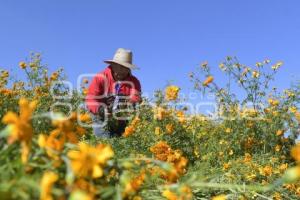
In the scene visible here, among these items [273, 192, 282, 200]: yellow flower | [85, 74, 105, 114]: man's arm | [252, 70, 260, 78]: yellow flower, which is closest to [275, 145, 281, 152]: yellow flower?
[252, 70, 260, 78]: yellow flower

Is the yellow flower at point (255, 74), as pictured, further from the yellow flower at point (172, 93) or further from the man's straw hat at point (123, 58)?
the yellow flower at point (172, 93)

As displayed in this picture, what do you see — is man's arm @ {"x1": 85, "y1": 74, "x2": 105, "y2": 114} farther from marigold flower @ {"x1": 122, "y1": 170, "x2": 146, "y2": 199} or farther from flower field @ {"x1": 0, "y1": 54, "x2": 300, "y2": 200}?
marigold flower @ {"x1": 122, "y1": 170, "x2": 146, "y2": 199}

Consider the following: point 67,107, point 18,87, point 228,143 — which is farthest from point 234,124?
point 18,87

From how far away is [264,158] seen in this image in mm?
5113

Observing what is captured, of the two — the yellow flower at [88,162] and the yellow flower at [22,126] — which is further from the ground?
the yellow flower at [22,126]

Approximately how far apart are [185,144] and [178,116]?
0.27 m

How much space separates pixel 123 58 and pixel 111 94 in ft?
1.65

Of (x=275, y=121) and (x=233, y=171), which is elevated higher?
(x=275, y=121)

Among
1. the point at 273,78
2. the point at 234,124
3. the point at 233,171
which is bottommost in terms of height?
the point at 233,171

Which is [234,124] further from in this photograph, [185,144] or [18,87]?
[18,87]

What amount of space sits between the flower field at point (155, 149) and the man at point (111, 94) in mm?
372

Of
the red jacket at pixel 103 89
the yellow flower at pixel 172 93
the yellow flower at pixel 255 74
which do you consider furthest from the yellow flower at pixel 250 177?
the yellow flower at pixel 255 74

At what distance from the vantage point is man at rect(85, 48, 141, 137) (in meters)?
6.11

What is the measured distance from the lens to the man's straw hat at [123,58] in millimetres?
6363
